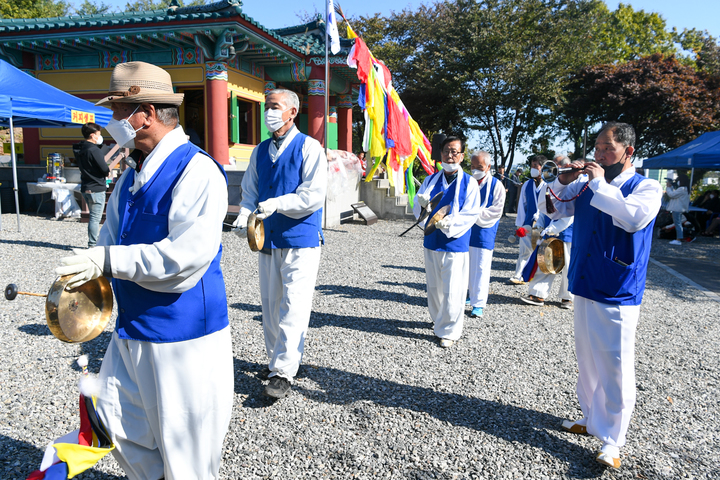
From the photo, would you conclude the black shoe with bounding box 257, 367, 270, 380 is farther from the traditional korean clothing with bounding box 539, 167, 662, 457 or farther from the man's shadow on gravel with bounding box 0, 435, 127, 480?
the traditional korean clothing with bounding box 539, 167, 662, 457

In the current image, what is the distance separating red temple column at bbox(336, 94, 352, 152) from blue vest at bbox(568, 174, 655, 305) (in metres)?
15.0

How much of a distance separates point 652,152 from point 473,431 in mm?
24469

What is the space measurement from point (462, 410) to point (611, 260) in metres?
1.39

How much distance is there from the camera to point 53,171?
36.6ft

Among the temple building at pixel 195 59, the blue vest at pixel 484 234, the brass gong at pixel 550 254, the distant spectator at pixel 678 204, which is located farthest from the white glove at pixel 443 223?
the distant spectator at pixel 678 204

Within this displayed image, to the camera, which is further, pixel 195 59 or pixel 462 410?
→ pixel 195 59

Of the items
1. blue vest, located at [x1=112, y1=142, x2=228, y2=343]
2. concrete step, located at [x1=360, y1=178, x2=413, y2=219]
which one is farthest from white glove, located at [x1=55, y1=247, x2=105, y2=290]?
concrete step, located at [x1=360, y1=178, x2=413, y2=219]

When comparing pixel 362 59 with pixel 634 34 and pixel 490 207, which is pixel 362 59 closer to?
pixel 490 207

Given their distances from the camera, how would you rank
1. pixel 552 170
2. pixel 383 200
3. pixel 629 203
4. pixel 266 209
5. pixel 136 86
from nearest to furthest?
pixel 136 86 < pixel 629 203 < pixel 552 170 < pixel 266 209 < pixel 383 200

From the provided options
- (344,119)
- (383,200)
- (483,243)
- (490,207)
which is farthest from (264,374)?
(344,119)

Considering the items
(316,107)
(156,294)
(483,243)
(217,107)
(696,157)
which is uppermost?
(316,107)

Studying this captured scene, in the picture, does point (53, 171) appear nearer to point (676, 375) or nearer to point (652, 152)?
point (676, 375)

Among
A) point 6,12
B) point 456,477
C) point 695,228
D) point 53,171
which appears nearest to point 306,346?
point 456,477

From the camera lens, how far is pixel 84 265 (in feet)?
5.38
